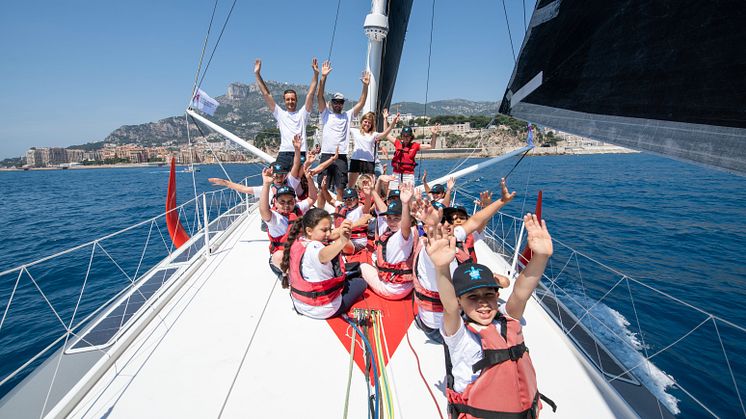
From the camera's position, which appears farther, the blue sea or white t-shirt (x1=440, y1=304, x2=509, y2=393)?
the blue sea

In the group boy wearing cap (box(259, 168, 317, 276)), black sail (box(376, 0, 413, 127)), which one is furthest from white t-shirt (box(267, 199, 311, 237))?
black sail (box(376, 0, 413, 127))

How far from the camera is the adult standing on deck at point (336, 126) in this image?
722cm

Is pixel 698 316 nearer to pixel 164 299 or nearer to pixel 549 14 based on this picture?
pixel 549 14

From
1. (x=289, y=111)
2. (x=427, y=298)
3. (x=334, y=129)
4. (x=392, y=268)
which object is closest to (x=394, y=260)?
(x=392, y=268)

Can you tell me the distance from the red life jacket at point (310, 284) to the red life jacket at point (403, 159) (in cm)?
445

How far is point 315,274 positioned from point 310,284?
17 centimetres

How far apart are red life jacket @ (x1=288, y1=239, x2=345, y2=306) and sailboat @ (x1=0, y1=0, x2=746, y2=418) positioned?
1.05 ft

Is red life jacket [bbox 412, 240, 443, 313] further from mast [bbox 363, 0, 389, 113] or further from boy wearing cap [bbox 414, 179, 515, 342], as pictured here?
mast [bbox 363, 0, 389, 113]

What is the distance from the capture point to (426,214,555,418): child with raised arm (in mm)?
2117

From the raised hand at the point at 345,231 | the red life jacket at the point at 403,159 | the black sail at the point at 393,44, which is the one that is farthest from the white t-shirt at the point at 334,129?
the raised hand at the point at 345,231

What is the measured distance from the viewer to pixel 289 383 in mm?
3090

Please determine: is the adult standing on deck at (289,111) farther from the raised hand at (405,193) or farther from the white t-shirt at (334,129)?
the raised hand at (405,193)

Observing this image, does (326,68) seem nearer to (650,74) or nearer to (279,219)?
(279,219)

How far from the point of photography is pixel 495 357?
2.11m
